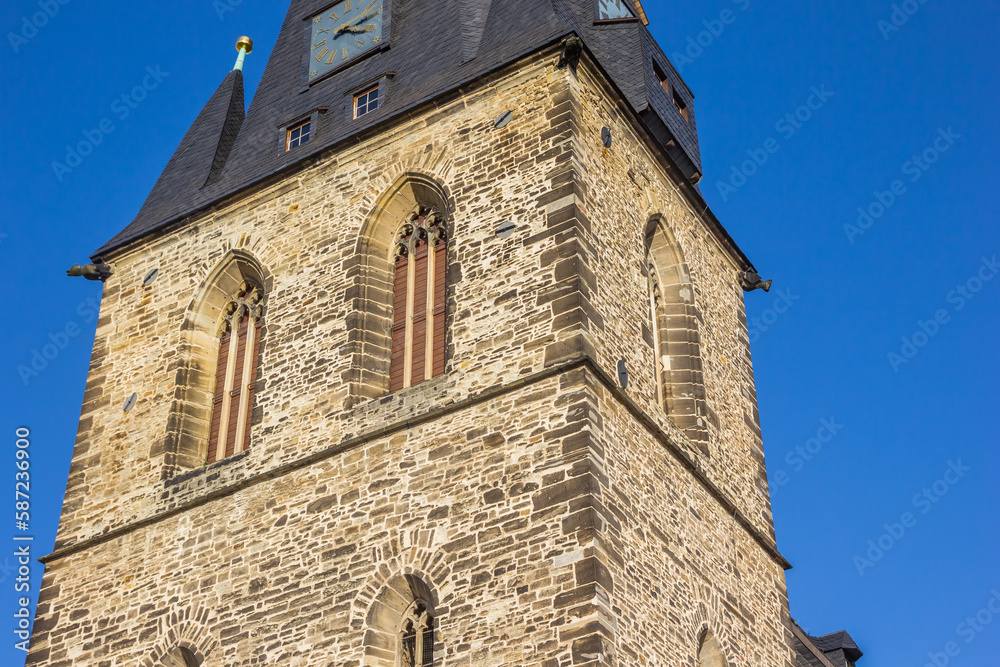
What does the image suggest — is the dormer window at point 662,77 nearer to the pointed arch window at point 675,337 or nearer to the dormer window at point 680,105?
the dormer window at point 680,105

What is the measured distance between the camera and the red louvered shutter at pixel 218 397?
16969 millimetres

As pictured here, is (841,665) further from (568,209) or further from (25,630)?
(25,630)

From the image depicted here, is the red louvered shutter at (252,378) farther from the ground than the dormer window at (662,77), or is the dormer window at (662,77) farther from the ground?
the dormer window at (662,77)

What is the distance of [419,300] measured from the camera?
53.4ft

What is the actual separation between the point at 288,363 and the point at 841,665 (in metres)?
10.7

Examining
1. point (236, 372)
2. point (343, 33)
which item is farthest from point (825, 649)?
point (343, 33)

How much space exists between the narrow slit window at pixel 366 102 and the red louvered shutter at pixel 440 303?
279cm

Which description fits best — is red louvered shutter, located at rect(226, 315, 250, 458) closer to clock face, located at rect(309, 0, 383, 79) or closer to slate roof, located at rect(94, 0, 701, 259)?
slate roof, located at rect(94, 0, 701, 259)

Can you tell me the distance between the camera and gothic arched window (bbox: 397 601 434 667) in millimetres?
13500

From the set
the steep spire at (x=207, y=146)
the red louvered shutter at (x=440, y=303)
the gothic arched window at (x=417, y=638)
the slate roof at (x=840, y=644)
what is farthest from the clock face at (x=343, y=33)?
the slate roof at (x=840, y=644)

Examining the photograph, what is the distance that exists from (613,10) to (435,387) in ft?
25.5

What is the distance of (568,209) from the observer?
49.6ft

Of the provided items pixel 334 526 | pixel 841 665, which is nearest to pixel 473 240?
pixel 334 526

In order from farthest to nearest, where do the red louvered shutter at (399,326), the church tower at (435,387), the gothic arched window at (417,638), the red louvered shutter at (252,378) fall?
the red louvered shutter at (252,378) < the red louvered shutter at (399,326) < the church tower at (435,387) < the gothic arched window at (417,638)
